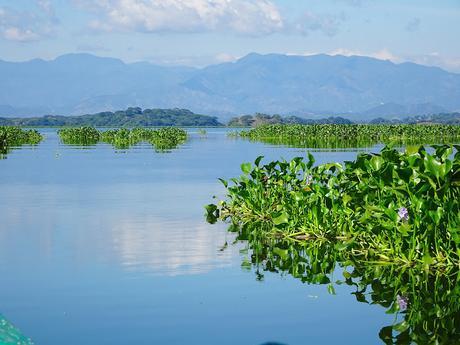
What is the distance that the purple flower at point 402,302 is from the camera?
9.45m

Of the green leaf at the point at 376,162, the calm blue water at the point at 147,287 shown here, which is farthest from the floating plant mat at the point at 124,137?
the green leaf at the point at 376,162

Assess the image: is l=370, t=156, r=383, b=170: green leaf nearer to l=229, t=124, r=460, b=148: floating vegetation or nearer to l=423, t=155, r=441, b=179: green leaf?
l=423, t=155, r=441, b=179: green leaf

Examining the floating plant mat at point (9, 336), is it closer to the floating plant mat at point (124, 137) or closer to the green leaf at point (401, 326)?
the green leaf at point (401, 326)

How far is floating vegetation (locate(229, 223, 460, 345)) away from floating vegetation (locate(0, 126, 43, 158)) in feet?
121

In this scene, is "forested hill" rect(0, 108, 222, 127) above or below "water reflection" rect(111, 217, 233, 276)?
below

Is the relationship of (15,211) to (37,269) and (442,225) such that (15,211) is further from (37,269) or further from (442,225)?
(442,225)

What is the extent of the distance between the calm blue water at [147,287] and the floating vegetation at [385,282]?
0.20 metres

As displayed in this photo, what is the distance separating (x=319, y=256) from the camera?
12.2m

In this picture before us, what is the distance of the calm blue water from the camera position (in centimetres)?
853

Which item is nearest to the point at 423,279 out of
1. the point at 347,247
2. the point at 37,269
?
the point at 347,247

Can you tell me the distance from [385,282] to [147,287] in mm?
2738

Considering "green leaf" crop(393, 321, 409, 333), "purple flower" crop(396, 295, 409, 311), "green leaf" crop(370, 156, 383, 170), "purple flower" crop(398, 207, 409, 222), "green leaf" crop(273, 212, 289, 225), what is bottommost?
"green leaf" crop(393, 321, 409, 333)

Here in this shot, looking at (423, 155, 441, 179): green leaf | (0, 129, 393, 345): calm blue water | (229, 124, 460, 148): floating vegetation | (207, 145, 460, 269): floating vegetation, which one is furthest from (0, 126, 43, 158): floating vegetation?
(423, 155, 441, 179): green leaf

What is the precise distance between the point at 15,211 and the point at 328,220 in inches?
308
